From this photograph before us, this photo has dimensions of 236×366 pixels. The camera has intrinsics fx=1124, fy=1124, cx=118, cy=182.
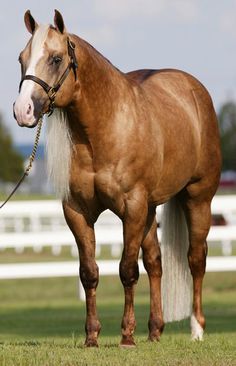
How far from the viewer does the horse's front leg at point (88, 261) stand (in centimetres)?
836

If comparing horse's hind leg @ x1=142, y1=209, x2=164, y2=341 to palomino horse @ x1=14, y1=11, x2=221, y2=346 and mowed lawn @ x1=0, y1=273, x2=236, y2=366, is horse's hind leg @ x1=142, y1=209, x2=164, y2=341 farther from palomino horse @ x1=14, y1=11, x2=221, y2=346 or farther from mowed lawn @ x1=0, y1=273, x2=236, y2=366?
mowed lawn @ x1=0, y1=273, x2=236, y2=366

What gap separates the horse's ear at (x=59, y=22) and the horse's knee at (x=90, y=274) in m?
1.80

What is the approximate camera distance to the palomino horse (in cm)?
779

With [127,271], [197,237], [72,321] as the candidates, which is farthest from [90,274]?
[72,321]

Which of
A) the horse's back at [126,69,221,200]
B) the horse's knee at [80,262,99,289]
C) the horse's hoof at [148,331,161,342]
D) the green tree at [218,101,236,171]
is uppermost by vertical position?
the horse's back at [126,69,221,200]

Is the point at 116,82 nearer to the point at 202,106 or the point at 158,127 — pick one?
the point at 158,127

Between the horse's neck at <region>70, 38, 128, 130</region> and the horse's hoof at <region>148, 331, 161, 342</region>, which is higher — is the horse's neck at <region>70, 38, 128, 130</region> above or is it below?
above

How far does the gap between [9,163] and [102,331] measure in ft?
331

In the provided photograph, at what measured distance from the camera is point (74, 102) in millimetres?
8156

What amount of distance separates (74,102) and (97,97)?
7.8 inches

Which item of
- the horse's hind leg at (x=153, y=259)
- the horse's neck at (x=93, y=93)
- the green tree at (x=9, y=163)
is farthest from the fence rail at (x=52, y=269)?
the green tree at (x=9, y=163)

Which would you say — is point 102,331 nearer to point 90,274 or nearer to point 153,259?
point 153,259

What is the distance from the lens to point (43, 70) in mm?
7711

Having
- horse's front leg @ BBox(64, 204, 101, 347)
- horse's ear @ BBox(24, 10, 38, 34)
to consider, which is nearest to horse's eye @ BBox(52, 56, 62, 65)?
horse's ear @ BBox(24, 10, 38, 34)
